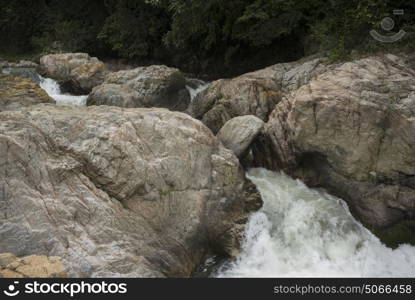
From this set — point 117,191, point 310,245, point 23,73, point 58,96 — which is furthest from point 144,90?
point 310,245

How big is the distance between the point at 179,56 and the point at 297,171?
1089 centimetres

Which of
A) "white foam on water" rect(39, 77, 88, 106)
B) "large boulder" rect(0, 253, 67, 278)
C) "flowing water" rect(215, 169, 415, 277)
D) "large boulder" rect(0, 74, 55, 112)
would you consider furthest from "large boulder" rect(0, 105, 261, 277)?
"white foam on water" rect(39, 77, 88, 106)

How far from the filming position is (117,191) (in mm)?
8648

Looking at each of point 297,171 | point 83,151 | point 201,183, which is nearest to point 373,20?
point 297,171

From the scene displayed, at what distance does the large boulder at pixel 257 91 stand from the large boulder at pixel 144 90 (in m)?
2.07

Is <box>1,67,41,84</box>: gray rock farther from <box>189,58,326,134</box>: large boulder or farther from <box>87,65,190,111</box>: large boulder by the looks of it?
<box>189,58,326,134</box>: large boulder

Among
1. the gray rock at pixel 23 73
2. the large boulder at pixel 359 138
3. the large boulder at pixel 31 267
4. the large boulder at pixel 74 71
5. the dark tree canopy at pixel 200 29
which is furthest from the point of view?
the gray rock at pixel 23 73

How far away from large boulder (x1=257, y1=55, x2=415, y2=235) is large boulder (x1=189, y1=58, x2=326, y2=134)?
134cm

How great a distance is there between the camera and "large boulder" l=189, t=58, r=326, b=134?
1295 cm

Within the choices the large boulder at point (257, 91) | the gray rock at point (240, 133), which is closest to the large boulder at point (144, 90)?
the large boulder at point (257, 91)

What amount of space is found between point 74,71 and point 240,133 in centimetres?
912

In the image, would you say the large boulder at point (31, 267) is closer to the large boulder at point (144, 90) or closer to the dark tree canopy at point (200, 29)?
the large boulder at point (144, 90)

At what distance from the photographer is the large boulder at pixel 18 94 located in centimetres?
1190

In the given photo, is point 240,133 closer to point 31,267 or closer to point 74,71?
point 31,267
